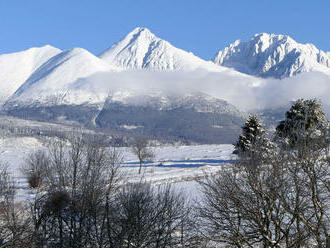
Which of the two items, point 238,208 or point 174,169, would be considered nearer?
point 238,208

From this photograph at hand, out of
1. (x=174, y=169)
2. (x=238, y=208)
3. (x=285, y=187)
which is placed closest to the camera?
(x=285, y=187)

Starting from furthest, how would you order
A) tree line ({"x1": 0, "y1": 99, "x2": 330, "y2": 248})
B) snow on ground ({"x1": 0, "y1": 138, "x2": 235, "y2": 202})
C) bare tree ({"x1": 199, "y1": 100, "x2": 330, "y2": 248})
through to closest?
snow on ground ({"x1": 0, "y1": 138, "x2": 235, "y2": 202})
tree line ({"x1": 0, "y1": 99, "x2": 330, "y2": 248})
bare tree ({"x1": 199, "y1": 100, "x2": 330, "y2": 248})

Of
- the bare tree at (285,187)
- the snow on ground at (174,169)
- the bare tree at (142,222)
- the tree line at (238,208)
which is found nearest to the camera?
the bare tree at (285,187)

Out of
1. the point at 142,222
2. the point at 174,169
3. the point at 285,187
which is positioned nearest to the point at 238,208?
the point at 285,187

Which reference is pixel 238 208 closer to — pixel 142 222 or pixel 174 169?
pixel 142 222

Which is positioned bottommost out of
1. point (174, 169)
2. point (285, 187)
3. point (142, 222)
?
point (174, 169)

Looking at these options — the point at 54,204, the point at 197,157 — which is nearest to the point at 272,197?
the point at 54,204

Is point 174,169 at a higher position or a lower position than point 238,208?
lower

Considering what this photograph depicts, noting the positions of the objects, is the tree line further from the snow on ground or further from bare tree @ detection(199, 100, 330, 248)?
the snow on ground

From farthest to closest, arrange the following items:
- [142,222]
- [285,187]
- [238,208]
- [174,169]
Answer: [174,169]
[142,222]
[238,208]
[285,187]

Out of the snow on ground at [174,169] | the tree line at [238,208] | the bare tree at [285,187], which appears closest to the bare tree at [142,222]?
the tree line at [238,208]

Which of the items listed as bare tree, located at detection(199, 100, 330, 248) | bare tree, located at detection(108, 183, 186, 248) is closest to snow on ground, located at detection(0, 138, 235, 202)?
bare tree, located at detection(199, 100, 330, 248)

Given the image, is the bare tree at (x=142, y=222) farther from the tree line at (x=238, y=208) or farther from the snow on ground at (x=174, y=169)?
the snow on ground at (x=174, y=169)

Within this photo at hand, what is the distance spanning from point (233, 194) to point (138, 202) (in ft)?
16.7
